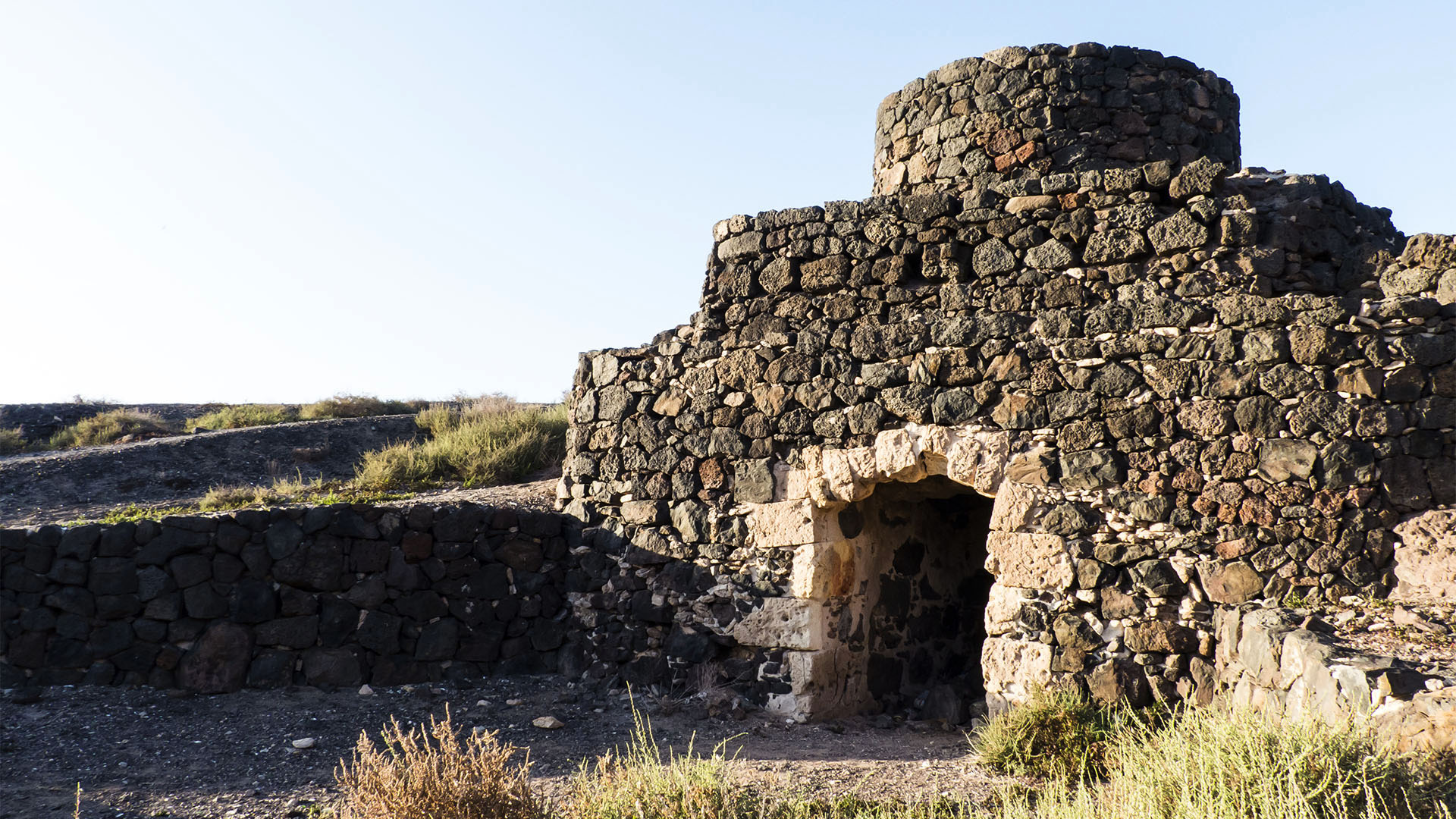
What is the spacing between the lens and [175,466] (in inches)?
435

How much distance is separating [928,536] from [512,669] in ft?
10.2

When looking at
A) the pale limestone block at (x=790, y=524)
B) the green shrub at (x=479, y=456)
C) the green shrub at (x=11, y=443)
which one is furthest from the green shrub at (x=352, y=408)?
the pale limestone block at (x=790, y=524)

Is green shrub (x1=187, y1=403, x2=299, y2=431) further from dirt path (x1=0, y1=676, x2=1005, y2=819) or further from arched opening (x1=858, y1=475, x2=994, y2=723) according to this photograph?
arched opening (x1=858, y1=475, x2=994, y2=723)

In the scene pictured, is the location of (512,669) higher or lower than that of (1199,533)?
lower

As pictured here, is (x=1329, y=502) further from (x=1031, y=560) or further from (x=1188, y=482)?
(x=1031, y=560)

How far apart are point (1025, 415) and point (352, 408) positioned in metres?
12.9

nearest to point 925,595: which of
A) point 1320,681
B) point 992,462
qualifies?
point 992,462

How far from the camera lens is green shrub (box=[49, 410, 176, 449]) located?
1323cm

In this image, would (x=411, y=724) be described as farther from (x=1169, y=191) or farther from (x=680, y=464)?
(x=1169, y=191)

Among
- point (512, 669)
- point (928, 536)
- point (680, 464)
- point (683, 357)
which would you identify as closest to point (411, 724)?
point (512, 669)

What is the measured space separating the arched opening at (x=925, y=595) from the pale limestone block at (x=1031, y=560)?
1047 millimetres

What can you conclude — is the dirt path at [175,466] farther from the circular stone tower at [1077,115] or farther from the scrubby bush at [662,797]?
the circular stone tower at [1077,115]

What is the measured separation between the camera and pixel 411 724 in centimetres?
585

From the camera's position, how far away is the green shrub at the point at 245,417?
14.6 meters
